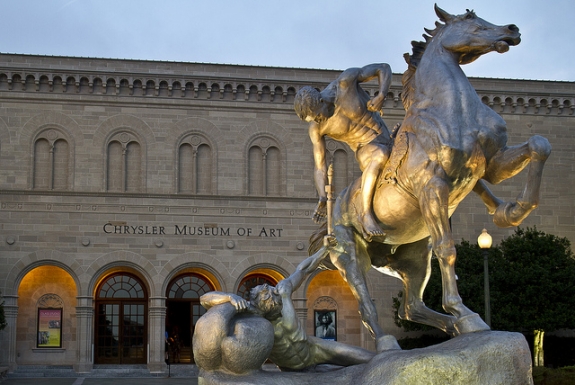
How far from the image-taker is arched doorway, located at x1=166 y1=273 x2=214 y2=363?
37.1m

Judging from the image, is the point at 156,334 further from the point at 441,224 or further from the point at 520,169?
the point at 520,169

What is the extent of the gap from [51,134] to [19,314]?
26.4 feet

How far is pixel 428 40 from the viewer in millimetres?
8859

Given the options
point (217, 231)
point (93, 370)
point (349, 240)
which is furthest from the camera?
point (217, 231)

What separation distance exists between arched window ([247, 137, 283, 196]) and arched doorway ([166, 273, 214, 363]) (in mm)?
4849

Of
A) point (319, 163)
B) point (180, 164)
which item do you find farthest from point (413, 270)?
point (180, 164)

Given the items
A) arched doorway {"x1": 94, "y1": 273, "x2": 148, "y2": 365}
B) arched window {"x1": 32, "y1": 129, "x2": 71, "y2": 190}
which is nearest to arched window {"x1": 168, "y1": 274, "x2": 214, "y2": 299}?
arched doorway {"x1": 94, "y1": 273, "x2": 148, "y2": 365}

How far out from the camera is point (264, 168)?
38156mm

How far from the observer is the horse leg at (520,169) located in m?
7.55

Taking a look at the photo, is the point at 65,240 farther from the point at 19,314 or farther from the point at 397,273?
the point at 397,273

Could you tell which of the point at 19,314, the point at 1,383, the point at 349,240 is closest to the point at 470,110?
the point at 349,240

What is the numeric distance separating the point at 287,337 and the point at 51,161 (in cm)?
3080

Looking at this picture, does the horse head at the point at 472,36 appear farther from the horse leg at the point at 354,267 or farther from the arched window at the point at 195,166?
the arched window at the point at 195,166

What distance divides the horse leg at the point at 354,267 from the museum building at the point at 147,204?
91.7 feet
